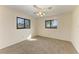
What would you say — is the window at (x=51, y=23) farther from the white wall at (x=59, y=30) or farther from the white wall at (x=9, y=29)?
the white wall at (x=9, y=29)

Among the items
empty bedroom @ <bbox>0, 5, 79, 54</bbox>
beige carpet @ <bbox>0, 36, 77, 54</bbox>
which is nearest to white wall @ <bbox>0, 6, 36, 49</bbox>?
empty bedroom @ <bbox>0, 5, 79, 54</bbox>

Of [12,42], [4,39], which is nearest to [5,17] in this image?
[4,39]

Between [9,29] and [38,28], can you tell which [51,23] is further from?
[9,29]

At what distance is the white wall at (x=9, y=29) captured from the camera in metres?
3.34

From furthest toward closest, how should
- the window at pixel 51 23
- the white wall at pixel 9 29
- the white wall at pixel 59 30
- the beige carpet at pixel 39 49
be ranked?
the window at pixel 51 23, the white wall at pixel 59 30, the white wall at pixel 9 29, the beige carpet at pixel 39 49

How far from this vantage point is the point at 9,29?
3.74 meters

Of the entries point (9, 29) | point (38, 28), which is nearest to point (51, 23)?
point (38, 28)

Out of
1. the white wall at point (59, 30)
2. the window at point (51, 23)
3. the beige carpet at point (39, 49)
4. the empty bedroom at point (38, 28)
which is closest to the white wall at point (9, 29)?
the empty bedroom at point (38, 28)

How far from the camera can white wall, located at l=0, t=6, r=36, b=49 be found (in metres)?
3.34

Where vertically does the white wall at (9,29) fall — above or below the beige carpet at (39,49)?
above

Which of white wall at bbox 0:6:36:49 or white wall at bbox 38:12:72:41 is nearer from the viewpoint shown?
white wall at bbox 0:6:36:49

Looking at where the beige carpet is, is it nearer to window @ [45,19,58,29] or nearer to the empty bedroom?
the empty bedroom
